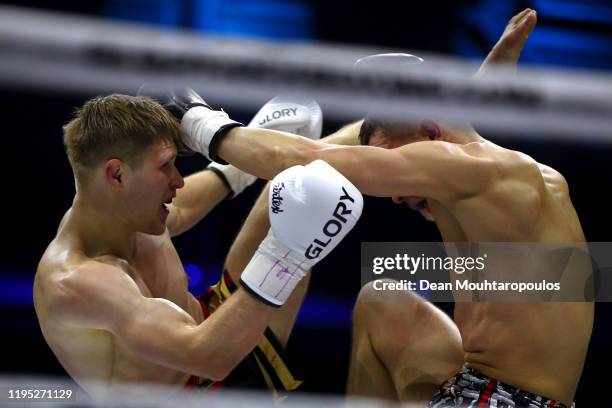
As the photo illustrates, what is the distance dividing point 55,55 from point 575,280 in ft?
4.21

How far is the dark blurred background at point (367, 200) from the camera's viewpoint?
3105 mm

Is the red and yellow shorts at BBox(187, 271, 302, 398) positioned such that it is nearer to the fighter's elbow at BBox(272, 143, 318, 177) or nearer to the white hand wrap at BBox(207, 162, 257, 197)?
the white hand wrap at BBox(207, 162, 257, 197)

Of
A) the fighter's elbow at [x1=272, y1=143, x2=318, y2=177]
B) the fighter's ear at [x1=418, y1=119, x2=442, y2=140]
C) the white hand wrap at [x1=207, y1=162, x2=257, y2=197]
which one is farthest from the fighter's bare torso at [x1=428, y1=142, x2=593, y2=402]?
the white hand wrap at [x1=207, y1=162, x2=257, y2=197]

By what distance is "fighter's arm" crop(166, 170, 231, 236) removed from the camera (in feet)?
8.06

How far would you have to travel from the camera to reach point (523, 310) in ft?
6.24

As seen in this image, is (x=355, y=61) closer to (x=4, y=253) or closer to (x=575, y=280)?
(x=575, y=280)

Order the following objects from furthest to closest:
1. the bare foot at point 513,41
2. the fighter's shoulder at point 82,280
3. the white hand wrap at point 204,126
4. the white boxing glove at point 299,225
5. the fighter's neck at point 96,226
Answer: the bare foot at point 513,41 < the fighter's neck at point 96,226 < the white hand wrap at point 204,126 < the fighter's shoulder at point 82,280 < the white boxing glove at point 299,225

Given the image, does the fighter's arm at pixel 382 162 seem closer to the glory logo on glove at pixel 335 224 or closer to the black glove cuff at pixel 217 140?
the black glove cuff at pixel 217 140

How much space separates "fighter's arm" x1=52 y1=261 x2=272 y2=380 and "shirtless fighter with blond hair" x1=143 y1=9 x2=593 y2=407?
0.36m

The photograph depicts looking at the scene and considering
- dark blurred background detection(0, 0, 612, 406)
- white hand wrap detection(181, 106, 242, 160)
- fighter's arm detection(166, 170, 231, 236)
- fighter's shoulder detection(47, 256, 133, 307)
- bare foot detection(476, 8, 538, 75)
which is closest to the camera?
fighter's shoulder detection(47, 256, 133, 307)

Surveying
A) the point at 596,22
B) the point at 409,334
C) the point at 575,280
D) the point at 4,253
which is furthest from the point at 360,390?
the point at 596,22

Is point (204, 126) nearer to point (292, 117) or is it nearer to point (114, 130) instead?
point (114, 130)

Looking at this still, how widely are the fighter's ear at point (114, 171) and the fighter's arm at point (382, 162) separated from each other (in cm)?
24

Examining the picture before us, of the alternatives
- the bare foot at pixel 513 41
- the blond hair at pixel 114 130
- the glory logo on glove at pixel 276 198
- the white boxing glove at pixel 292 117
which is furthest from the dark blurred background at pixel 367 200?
the glory logo on glove at pixel 276 198
